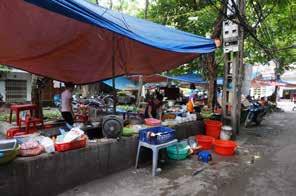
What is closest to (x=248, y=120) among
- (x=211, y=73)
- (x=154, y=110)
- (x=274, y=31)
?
(x=211, y=73)

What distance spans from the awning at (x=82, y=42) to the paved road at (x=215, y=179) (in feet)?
8.85

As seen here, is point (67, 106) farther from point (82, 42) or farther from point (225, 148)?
point (225, 148)

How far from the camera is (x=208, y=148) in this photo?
8.27 meters

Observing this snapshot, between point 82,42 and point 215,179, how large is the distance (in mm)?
4565

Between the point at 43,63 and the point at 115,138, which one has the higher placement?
the point at 43,63

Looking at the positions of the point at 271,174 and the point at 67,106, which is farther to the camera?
the point at 67,106

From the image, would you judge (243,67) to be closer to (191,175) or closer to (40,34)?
(191,175)

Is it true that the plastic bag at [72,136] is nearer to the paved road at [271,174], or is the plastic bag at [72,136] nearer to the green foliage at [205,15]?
the paved road at [271,174]

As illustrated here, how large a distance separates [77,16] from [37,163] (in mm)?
2353

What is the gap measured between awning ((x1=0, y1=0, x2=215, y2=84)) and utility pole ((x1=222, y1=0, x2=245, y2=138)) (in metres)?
1.93

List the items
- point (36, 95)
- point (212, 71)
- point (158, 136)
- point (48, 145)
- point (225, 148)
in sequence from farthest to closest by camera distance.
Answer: point (212, 71) < point (36, 95) < point (225, 148) < point (158, 136) < point (48, 145)

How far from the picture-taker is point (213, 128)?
9516mm

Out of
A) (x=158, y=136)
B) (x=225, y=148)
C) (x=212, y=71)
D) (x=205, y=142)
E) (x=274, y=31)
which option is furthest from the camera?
(x=274, y=31)

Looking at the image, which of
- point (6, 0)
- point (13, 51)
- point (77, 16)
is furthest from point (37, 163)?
point (13, 51)
